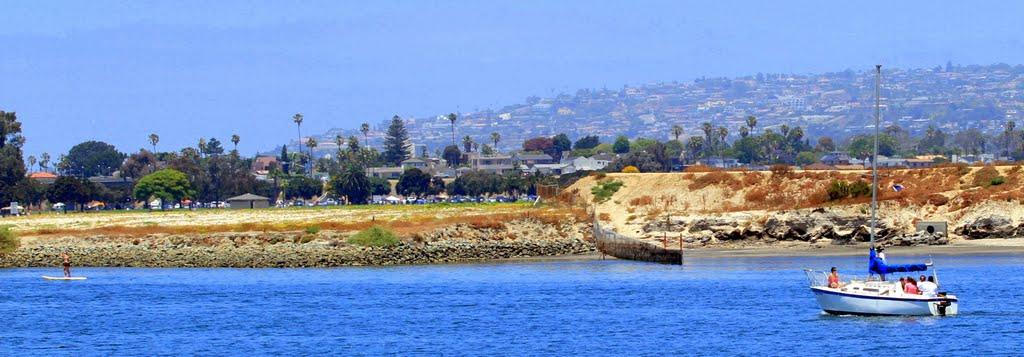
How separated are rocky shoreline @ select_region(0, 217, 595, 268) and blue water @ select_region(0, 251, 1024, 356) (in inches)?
202

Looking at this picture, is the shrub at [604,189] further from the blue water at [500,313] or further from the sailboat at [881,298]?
the sailboat at [881,298]

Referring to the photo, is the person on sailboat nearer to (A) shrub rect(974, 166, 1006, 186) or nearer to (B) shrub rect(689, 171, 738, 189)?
(A) shrub rect(974, 166, 1006, 186)

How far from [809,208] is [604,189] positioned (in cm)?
2316

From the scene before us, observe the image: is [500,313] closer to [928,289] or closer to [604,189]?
[928,289]

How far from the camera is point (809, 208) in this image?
100 metres

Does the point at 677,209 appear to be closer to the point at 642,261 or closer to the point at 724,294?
the point at 642,261

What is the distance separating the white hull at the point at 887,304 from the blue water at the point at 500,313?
0.43m

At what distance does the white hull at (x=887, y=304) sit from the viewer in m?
53.9

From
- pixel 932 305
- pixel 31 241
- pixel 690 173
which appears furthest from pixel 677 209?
pixel 932 305

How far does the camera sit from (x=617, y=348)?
5144 centimetres

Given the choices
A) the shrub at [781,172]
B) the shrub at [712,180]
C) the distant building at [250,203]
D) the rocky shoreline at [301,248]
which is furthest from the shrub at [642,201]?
the distant building at [250,203]

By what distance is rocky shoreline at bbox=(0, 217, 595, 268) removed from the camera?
9306 cm

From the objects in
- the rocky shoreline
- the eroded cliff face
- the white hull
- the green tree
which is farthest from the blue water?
the green tree

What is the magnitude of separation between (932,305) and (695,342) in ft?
27.6
